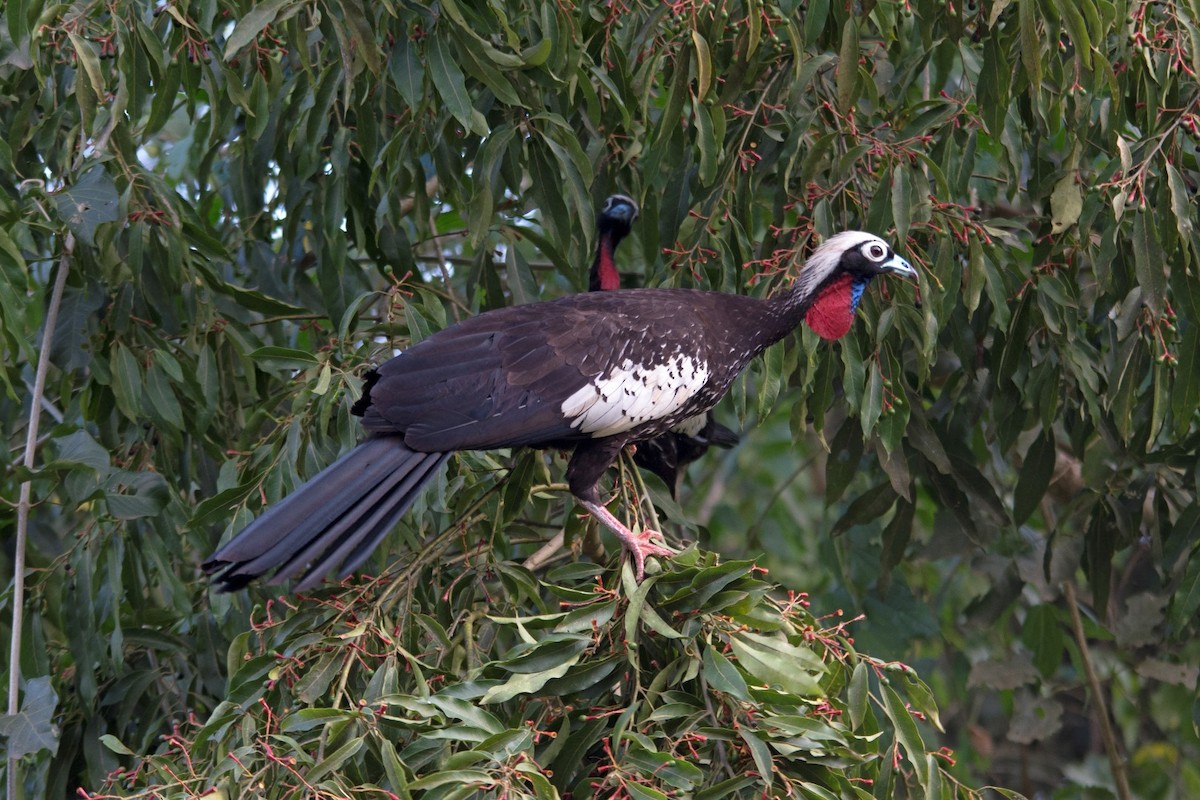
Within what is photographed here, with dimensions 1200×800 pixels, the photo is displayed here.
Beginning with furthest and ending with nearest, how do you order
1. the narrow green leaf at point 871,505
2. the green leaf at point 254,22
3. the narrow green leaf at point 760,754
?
1. the narrow green leaf at point 871,505
2. the green leaf at point 254,22
3. the narrow green leaf at point 760,754

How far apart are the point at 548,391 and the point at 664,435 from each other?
1285 mm

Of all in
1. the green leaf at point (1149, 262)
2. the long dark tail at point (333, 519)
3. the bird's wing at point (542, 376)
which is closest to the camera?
the long dark tail at point (333, 519)

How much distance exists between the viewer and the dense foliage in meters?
2.55

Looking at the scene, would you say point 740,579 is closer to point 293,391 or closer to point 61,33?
point 293,391

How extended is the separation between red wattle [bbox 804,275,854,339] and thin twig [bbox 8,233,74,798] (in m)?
1.82

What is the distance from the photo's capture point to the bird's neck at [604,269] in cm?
506

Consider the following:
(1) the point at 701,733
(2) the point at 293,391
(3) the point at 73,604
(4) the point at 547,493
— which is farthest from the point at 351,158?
(1) the point at 701,733

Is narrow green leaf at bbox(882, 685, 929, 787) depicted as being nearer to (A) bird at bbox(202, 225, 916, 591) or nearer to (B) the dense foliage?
(B) the dense foliage

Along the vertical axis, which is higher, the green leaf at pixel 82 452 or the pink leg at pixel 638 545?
the green leaf at pixel 82 452

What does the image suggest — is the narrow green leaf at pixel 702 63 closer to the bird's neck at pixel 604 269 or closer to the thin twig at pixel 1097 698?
the bird's neck at pixel 604 269

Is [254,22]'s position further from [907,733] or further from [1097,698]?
[1097,698]

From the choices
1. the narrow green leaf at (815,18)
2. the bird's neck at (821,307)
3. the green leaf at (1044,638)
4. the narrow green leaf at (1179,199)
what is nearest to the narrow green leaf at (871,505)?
the bird's neck at (821,307)

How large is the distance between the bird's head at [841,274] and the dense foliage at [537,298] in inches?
2.3

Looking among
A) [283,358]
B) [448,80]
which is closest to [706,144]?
[448,80]
